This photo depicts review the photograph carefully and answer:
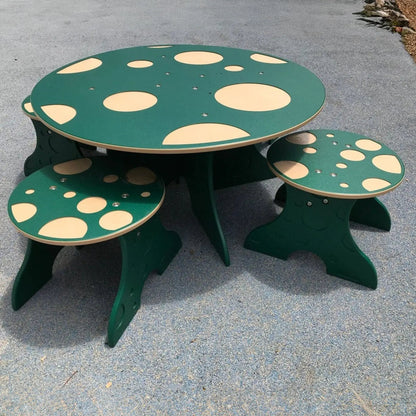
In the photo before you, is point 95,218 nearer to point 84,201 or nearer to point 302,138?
point 84,201

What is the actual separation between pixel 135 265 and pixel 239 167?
3.48 ft

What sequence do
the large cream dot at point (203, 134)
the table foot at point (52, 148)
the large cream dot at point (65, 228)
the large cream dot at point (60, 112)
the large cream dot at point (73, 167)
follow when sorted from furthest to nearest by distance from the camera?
1. the table foot at point (52, 148)
2. the large cream dot at point (73, 167)
3. the large cream dot at point (60, 112)
4. the large cream dot at point (203, 134)
5. the large cream dot at point (65, 228)

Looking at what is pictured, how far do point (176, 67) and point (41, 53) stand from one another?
3.03 m

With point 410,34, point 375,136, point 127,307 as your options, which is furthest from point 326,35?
point 127,307

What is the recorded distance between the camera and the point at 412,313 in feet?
5.80

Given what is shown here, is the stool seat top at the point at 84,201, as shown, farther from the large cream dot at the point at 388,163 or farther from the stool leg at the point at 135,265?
the large cream dot at the point at 388,163

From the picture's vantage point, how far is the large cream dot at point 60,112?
1.67 metres

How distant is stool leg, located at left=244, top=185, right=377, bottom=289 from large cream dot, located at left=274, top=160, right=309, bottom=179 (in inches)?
3.7

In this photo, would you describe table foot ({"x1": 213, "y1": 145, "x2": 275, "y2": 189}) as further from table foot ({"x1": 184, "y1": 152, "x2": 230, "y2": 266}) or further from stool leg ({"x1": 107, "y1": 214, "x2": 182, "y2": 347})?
stool leg ({"x1": 107, "y1": 214, "x2": 182, "y2": 347})

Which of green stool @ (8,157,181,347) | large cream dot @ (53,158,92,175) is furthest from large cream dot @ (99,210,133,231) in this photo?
large cream dot @ (53,158,92,175)

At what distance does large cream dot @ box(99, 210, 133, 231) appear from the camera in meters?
1.47

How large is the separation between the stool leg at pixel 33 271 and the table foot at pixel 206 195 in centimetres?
74

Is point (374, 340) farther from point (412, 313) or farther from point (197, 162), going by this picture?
point (197, 162)

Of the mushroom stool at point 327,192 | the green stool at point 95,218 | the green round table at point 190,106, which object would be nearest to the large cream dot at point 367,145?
the mushroom stool at point 327,192
